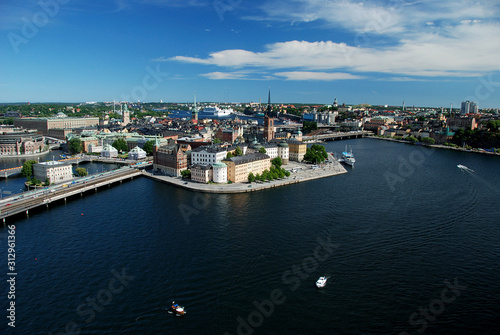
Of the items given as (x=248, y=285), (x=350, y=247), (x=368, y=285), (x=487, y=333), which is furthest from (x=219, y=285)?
(x=487, y=333)

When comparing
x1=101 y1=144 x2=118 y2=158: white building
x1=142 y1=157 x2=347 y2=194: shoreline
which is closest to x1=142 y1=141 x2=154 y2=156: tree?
x1=101 y1=144 x2=118 y2=158: white building

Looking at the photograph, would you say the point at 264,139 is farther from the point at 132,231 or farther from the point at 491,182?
the point at 132,231

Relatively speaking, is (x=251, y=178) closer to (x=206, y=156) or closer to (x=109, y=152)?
(x=206, y=156)

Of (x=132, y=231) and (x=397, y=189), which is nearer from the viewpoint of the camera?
(x=132, y=231)

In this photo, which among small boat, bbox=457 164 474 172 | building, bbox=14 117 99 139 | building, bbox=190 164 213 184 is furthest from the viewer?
building, bbox=14 117 99 139

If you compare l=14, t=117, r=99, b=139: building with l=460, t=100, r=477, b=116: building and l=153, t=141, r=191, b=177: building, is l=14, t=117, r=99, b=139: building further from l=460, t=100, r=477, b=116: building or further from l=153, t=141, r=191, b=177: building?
l=460, t=100, r=477, b=116: building

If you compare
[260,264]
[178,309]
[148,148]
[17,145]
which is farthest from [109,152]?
[178,309]

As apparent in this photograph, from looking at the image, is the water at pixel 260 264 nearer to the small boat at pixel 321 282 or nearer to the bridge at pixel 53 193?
the small boat at pixel 321 282
